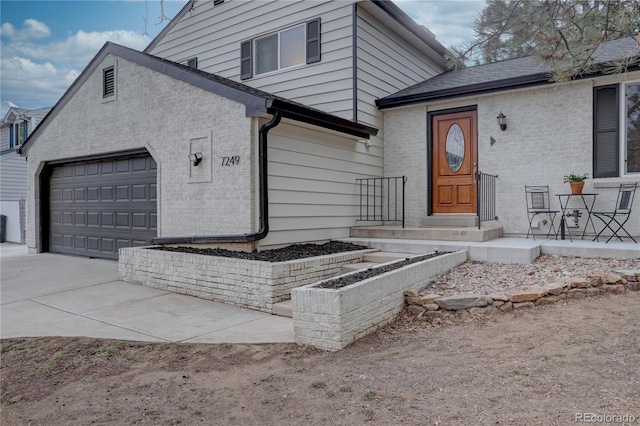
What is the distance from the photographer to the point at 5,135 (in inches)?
833

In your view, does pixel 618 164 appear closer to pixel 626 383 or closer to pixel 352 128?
pixel 352 128

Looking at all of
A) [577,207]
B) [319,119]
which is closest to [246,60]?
[319,119]

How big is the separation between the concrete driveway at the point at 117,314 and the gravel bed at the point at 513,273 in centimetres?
202

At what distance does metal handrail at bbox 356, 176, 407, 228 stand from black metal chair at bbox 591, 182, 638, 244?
3.50 m

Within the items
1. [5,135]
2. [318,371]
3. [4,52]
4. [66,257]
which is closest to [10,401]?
[318,371]

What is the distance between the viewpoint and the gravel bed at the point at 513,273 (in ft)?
16.5

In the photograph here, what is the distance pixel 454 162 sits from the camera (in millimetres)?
8711

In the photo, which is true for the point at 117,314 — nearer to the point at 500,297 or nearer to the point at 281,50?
the point at 500,297

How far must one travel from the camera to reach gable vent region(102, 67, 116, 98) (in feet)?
29.5

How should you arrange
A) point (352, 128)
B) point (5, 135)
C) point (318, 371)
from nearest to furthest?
point (318, 371) → point (352, 128) → point (5, 135)

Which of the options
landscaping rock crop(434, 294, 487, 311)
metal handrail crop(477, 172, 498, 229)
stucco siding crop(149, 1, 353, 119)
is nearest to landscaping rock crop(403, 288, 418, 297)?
landscaping rock crop(434, 294, 487, 311)

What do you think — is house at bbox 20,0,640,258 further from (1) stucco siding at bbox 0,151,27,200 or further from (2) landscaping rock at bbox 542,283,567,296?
(1) stucco siding at bbox 0,151,27,200

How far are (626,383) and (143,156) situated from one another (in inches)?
326

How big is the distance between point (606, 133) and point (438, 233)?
319cm
